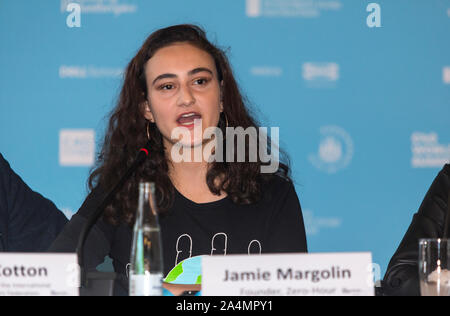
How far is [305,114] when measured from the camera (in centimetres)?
266

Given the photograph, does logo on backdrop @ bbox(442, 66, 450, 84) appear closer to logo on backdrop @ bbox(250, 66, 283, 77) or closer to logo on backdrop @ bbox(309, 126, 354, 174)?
logo on backdrop @ bbox(309, 126, 354, 174)

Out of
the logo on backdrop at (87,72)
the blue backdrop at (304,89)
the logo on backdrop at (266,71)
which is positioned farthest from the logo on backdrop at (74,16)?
the logo on backdrop at (266,71)

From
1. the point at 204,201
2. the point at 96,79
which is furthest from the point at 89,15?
the point at 204,201

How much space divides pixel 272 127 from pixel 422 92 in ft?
2.37

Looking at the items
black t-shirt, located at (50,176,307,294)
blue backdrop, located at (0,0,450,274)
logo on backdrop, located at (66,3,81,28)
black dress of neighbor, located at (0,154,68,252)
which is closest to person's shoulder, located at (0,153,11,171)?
black dress of neighbor, located at (0,154,68,252)

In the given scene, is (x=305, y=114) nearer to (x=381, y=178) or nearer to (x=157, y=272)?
(x=381, y=178)

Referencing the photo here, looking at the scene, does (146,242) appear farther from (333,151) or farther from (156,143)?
(333,151)

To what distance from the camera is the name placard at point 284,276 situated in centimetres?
94

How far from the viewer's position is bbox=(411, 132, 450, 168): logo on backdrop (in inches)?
105

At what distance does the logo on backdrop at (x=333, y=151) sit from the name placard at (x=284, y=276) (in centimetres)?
169

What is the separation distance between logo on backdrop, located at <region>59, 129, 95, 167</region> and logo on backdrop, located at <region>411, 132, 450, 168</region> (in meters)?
1.45

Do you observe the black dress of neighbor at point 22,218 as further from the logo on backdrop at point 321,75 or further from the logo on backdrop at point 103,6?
the logo on backdrop at point 321,75

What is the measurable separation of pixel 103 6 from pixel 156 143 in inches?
40.2

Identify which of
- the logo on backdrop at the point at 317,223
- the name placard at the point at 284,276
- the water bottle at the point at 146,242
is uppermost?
the logo on backdrop at the point at 317,223
